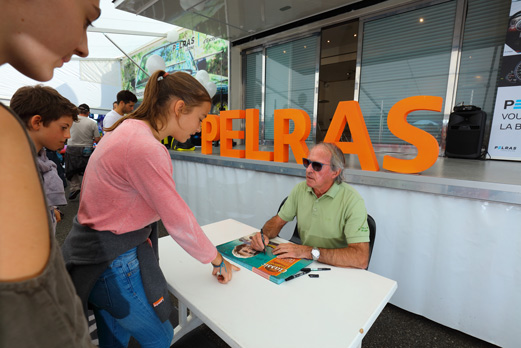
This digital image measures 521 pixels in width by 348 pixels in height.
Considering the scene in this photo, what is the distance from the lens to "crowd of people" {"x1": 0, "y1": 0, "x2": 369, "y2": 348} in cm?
26

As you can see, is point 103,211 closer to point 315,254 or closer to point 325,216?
point 315,254

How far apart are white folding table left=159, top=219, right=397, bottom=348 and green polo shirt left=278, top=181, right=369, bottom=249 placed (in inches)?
14.1

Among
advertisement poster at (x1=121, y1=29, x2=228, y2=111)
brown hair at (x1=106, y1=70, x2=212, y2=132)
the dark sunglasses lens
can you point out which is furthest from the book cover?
advertisement poster at (x1=121, y1=29, x2=228, y2=111)

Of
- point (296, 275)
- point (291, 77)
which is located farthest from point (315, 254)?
point (291, 77)

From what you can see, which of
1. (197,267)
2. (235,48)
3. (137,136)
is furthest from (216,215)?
(235,48)

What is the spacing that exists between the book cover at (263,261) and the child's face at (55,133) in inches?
46.9

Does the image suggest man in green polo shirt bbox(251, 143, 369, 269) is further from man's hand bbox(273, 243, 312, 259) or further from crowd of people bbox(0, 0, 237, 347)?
crowd of people bbox(0, 0, 237, 347)

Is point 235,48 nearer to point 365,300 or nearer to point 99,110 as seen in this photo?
point 365,300

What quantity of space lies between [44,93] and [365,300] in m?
2.03

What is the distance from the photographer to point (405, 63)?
4.89 m

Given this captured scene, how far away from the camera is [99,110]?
12.5 meters

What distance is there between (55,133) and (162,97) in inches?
36.2

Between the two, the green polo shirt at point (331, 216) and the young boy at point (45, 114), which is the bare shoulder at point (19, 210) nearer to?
the young boy at point (45, 114)

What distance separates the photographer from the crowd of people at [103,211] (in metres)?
0.26
